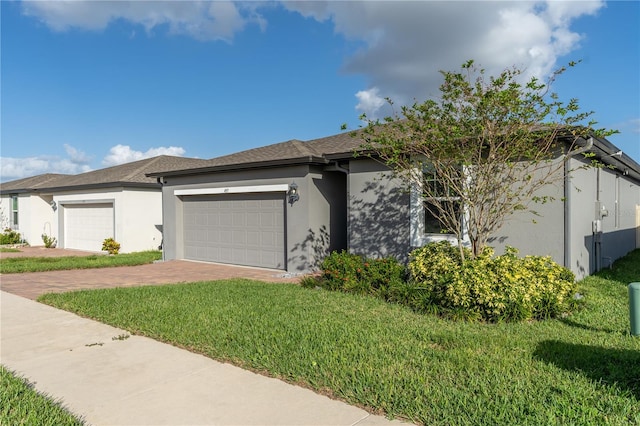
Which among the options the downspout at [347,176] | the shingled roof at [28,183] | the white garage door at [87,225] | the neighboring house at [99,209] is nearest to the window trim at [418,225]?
the downspout at [347,176]

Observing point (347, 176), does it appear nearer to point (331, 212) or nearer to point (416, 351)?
point (331, 212)

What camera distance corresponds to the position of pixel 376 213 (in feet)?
33.4

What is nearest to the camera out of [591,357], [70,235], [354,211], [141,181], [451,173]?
[591,357]

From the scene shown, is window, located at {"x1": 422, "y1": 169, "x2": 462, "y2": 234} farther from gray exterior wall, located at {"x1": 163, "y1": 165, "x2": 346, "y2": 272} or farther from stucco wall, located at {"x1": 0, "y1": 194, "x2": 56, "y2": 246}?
stucco wall, located at {"x1": 0, "y1": 194, "x2": 56, "y2": 246}

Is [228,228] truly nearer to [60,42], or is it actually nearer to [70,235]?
[60,42]

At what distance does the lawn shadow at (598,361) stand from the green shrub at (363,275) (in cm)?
319

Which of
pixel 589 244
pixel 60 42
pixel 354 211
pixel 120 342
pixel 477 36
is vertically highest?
pixel 60 42

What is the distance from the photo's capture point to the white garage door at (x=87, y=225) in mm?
18484

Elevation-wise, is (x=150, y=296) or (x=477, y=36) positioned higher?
(x=477, y=36)

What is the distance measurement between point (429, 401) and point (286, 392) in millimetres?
1259

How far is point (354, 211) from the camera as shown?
10547mm

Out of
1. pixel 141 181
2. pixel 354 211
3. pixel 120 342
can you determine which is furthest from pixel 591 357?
pixel 141 181

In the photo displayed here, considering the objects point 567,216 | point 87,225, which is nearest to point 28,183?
point 87,225

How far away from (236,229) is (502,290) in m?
9.00
